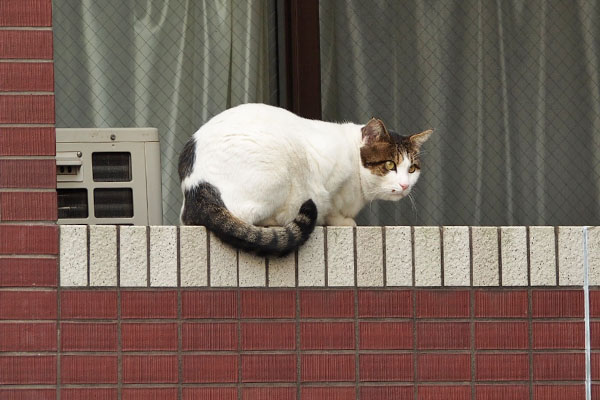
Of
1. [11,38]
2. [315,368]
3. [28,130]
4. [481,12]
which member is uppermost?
[481,12]

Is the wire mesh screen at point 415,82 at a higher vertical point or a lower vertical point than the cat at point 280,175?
higher

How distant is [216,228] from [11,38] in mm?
963

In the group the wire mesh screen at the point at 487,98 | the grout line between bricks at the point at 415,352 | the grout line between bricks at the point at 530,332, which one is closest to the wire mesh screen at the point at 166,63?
the wire mesh screen at the point at 487,98

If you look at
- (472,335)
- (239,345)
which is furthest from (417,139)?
(239,345)

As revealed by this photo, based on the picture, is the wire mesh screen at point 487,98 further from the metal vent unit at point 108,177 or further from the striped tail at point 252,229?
the striped tail at point 252,229

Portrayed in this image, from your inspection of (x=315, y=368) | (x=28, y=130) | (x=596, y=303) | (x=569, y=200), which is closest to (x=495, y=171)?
(x=569, y=200)

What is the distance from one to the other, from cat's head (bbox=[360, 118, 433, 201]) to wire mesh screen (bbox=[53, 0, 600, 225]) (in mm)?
1238

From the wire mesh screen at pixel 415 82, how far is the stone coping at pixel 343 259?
1717 mm

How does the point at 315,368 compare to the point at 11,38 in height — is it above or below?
→ below

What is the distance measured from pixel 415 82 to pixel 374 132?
1519mm

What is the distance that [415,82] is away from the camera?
571cm

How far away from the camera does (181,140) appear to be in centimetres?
549

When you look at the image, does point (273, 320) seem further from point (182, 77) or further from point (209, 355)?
point (182, 77)

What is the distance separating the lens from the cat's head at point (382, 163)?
14.0ft
